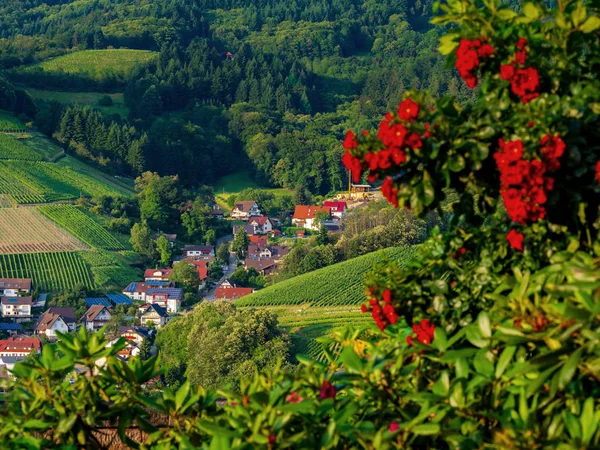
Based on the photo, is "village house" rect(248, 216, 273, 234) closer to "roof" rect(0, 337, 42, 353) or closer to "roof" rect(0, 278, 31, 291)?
"roof" rect(0, 278, 31, 291)

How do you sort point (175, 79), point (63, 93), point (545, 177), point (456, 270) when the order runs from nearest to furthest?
point (545, 177)
point (456, 270)
point (63, 93)
point (175, 79)

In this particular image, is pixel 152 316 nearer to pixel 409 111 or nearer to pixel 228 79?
pixel 409 111

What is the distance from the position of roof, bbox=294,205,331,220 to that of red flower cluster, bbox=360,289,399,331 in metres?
48.2

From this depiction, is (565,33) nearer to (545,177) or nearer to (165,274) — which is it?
(545,177)

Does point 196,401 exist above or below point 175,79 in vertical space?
above

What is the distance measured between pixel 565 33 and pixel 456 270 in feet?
2.49

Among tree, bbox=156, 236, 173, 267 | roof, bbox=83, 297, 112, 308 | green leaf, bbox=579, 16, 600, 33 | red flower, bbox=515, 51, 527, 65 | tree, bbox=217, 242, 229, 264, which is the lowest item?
tree, bbox=217, 242, 229, 264

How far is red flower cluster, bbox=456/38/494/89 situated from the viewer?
9.37ft

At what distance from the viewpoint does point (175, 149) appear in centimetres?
6169

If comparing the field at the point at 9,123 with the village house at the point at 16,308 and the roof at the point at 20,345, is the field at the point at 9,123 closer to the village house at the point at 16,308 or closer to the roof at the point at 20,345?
the village house at the point at 16,308

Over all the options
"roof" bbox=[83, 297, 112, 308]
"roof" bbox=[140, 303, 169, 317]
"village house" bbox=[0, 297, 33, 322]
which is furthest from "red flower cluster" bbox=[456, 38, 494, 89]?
"roof" bbox=[83, 297, 112, 308]

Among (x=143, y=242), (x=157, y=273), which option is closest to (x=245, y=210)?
(x=143, y=242)

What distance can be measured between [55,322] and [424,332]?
3026cm

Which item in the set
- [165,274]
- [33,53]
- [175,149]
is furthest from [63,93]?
[165,274]
